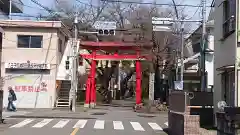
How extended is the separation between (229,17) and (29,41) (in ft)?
77.2

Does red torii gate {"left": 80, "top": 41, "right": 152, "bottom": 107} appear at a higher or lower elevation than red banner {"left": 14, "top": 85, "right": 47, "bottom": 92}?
higher

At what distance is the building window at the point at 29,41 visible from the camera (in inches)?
1550

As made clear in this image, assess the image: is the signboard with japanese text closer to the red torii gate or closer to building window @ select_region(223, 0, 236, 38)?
the red torii gate

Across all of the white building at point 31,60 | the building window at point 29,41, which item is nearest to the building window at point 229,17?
the white building at point 31,60

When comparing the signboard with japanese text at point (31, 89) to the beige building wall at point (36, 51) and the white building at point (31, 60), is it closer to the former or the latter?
the white building at point (31, 60)

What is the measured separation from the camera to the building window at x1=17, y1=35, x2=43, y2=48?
129 ft

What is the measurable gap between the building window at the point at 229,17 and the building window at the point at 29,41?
22422 mm

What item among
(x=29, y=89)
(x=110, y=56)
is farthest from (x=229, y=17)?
(x=110, y=56)

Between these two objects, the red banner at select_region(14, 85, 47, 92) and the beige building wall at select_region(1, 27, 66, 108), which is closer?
the red banner at select_region(14, 85, 47, 92)

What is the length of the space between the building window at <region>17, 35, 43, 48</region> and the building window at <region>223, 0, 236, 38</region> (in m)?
22.4

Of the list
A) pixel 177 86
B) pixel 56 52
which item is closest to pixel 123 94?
pixel 56 52

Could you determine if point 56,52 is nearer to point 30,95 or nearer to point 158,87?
point 30,95

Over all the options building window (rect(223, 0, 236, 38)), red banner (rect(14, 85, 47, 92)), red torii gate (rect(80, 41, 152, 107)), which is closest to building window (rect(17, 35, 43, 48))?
red banner (rect(14, 85, 47, 92))

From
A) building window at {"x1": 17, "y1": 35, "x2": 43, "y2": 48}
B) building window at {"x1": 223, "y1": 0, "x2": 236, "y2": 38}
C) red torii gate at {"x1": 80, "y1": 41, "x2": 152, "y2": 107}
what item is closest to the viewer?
building window at {"x1": 223, "y1": 0, "x2": 236, "y2": 38}
